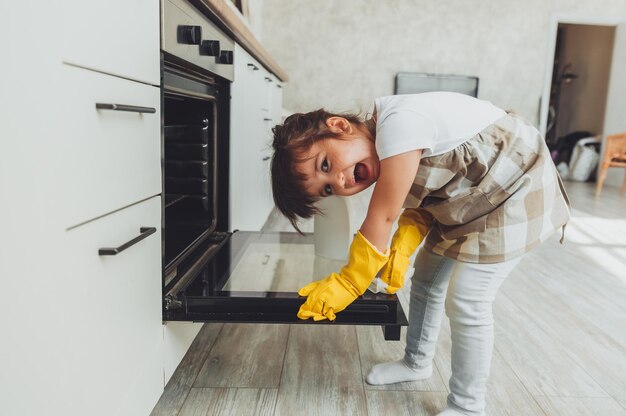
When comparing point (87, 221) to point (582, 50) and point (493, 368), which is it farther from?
point (582, 50)

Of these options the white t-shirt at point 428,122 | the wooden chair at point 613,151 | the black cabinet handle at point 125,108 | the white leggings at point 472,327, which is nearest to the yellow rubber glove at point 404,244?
the white leggings at point 472,327

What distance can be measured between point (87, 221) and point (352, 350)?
907 mm

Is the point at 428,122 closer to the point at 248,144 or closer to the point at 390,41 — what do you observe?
the point at 248,144

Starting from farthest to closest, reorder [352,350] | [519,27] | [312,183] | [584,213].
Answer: [519,27], [584,213], [352,350], [312,183]

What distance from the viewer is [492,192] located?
1056mm

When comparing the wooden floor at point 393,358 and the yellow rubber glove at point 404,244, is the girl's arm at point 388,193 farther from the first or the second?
the wooden floor at point 393,358

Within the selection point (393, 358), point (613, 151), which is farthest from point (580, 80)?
point (393, 358)

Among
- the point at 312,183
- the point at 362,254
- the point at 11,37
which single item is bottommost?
the point at 362,254

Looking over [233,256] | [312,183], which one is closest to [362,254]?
[312,183]

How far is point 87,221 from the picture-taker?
2.28ft

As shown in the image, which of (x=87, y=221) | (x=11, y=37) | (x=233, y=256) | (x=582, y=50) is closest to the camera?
(x=11, y=37)

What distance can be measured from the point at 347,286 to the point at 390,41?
507cm

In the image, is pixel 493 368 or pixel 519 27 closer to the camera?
pixel 493 368

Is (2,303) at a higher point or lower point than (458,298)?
higher
